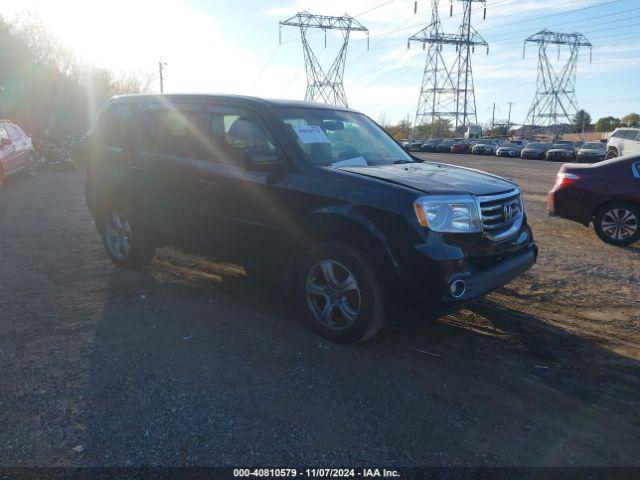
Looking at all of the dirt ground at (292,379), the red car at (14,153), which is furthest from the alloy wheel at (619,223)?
the red car at (14,153)

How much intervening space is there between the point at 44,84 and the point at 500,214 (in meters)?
41.0

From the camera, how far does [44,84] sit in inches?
1476

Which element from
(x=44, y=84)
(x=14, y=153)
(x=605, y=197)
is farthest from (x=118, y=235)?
(x=44, y=84)

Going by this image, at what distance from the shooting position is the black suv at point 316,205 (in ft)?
12.5

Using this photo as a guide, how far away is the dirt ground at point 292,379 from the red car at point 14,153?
31.9 ft

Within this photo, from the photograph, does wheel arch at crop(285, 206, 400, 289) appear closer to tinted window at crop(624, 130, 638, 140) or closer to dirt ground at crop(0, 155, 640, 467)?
dirt ground at crop(0, 155, 640, 467)

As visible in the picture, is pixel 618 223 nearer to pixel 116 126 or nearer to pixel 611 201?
pixel 611 201

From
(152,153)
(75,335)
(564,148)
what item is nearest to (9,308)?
(75,335)

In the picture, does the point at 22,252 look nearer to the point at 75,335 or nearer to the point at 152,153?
the point at 152,153

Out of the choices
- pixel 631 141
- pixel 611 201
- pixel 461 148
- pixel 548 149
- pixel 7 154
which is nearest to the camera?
pixel 611 201

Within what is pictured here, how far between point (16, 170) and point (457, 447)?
15.7m

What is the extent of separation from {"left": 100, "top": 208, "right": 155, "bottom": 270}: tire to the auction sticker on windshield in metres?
2.35

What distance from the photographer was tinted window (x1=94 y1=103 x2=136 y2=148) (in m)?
5.92

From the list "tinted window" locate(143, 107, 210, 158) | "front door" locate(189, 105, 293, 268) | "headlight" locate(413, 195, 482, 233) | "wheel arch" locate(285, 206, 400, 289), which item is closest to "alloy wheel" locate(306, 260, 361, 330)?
"wheel arch" locate(285, 206, 400, 289)
